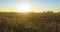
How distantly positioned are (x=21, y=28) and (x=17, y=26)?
1003 millimetres

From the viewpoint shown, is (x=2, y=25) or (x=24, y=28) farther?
(x=2, y=25)

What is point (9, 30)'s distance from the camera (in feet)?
61.4

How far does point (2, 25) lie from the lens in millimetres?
20500

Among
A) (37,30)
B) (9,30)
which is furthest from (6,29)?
(37,30)

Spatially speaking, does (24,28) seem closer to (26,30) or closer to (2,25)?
(26,30)

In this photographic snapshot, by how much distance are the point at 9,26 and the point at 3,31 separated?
1948 millimetres

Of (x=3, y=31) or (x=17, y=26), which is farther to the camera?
(x=17, y=26)

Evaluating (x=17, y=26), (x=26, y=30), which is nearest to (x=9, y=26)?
(x=17, y=26)

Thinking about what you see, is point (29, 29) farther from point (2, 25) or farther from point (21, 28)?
point (2, 25)

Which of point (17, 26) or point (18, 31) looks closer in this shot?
point (18, 31)

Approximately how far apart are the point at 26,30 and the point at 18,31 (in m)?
0.74

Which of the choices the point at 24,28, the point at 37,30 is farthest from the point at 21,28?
the point at 37,30

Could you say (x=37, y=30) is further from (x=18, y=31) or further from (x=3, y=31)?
(x=3, y=31)

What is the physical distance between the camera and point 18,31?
60.1 ft
